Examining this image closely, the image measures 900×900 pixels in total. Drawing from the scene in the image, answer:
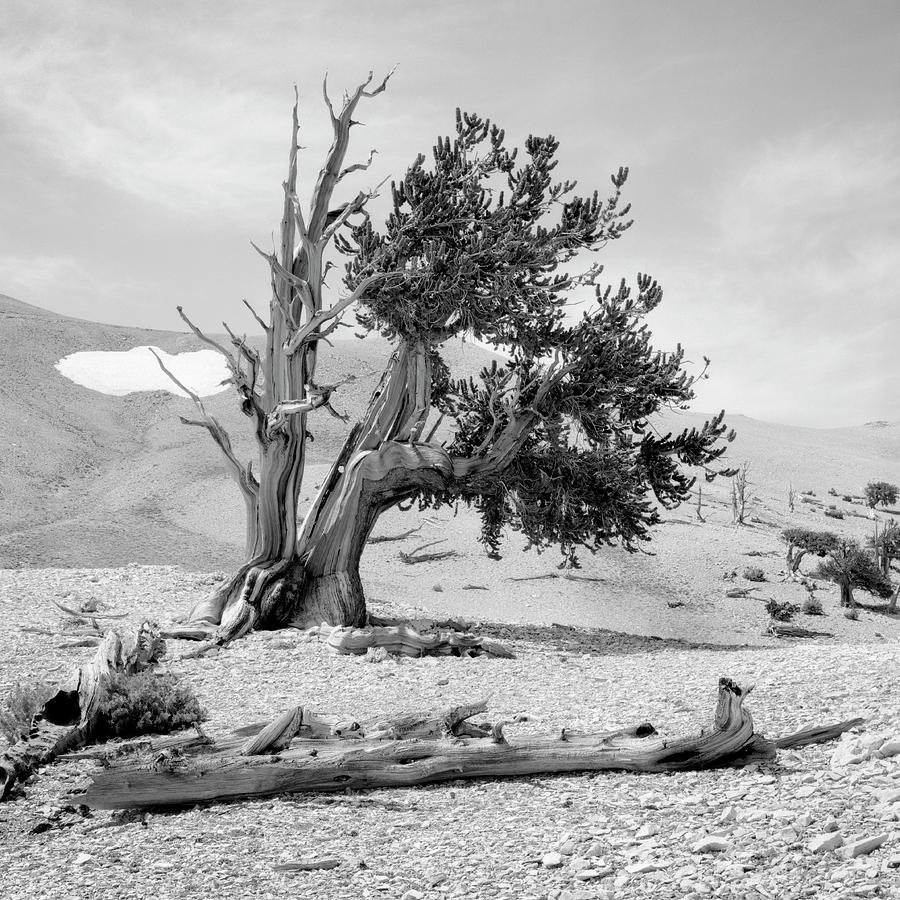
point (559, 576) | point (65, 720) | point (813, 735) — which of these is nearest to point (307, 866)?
point (813, 735)

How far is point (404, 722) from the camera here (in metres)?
7.24

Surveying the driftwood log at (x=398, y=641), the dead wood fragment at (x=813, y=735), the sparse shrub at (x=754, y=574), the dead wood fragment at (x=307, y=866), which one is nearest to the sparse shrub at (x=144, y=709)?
the dead wood fragment at (x=307, y=866)

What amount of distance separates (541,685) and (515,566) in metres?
19.3

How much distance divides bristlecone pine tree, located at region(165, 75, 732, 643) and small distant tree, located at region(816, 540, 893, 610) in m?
14.5

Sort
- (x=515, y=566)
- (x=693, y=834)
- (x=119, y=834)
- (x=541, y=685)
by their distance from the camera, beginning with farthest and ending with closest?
(x=515, y=566), (x=541, y=685), (x=119, y=834), (x=693, y=834)

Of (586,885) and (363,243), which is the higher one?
(363,243)

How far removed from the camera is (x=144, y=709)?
8.48m

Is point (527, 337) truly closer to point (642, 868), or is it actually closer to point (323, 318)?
point (323, 318)

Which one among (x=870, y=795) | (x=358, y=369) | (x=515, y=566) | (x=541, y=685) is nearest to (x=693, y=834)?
(x=870, y=795)

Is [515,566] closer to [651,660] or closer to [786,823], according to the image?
[651,660]

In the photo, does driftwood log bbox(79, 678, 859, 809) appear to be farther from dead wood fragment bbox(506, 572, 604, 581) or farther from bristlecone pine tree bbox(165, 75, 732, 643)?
dead wood fragment bbox(506, 572, 604, 581)

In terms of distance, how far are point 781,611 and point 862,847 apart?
70.1ft

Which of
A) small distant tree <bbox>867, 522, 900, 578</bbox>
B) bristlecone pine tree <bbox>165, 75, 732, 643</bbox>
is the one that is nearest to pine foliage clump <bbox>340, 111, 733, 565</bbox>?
bristlecone pine tree <bbox>165, 75, 732, 643</bbox>

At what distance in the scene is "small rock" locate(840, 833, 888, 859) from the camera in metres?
4.48
